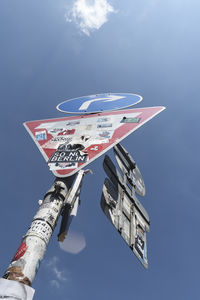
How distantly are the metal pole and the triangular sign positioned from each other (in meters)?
0.42

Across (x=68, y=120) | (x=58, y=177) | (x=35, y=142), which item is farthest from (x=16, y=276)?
(x=68, y=120)

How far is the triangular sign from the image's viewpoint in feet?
15.1

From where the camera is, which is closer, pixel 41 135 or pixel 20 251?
pixel 20 251

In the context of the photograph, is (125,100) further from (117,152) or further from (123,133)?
(123,133)

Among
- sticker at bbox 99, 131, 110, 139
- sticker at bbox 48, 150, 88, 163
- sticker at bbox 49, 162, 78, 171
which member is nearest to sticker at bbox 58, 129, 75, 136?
sticker at bbox 99, 131, 110, 139

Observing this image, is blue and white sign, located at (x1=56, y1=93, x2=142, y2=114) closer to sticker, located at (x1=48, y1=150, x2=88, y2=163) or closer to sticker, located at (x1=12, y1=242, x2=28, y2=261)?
sticker, located at (x1=48, y1=150, x2=88, y2=163)

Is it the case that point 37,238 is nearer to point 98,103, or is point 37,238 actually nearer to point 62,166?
point 62,166

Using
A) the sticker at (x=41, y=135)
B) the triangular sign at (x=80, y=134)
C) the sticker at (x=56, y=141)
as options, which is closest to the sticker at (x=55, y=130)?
the triangular sign at (x=80, y=134)

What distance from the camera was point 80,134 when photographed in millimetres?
5637

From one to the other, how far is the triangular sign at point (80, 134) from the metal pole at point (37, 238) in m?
0.42

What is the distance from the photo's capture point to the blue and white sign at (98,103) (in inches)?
295

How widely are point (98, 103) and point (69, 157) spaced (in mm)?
3780

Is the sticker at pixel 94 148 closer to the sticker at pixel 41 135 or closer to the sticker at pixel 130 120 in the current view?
the sticker at pixel 130 120

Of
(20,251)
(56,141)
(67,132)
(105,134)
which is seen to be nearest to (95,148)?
(105,134)
